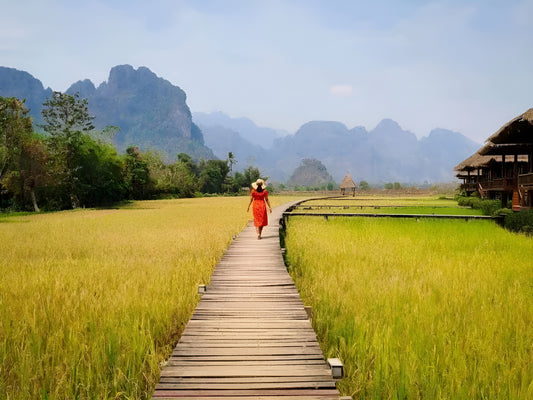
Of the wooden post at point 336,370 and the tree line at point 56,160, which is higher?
the tree line at point 56,160

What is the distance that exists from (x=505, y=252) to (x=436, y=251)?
1.47 metres

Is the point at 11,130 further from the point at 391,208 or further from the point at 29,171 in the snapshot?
the point at 391,208

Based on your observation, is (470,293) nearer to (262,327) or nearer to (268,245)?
(262,327)

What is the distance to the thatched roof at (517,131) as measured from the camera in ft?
43.1

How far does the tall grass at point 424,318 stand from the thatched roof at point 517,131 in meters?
7.08

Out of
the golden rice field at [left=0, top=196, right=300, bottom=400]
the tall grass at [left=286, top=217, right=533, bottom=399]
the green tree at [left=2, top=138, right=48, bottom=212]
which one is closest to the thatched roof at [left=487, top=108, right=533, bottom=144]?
the tall grass at [left=286, top=217, right=533, bottom=399]

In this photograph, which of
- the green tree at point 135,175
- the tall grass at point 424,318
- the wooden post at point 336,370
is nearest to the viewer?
the wooden post at point 336,370

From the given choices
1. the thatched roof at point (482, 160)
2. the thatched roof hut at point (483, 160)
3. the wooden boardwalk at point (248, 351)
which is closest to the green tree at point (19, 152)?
the wooden boardwalk at point (248, 351)

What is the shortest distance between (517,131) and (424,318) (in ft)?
46.6

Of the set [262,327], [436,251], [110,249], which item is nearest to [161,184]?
[110,249]

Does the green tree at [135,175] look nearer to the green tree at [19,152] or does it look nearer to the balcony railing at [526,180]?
the green tree at [19,152]

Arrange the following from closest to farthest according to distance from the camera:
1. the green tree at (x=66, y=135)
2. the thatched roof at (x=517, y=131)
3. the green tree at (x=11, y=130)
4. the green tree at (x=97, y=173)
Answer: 1. the thatched roof at (x=517, y=131)
2. the green tree at (x=11, y=130)
3. the green tree at (x=66, y=135)
4. the green tree at (x=97, y=173)

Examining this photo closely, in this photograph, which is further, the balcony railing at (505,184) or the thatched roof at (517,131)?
the balcony railing at (505,184)

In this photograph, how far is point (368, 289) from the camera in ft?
16.7
